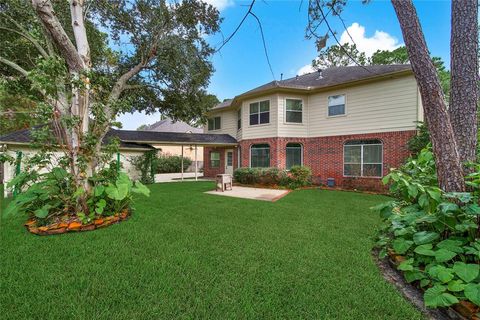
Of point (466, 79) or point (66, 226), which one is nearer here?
point (466, 79)

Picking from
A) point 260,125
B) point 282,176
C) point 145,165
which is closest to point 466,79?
point 282,176

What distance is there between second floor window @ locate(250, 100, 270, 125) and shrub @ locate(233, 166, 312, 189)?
2.90 m

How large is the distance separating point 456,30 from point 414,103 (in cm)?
779

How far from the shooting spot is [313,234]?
4.33 meters

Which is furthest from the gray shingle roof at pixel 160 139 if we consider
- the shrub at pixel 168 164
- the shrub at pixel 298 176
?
the shrub at pixel 168 164

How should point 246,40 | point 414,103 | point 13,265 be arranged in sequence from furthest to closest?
1. point 414,103
2. point 246,40
3. point 13,265

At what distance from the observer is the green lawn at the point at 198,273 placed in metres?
2.16

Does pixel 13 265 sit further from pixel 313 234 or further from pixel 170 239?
pixel 313 234

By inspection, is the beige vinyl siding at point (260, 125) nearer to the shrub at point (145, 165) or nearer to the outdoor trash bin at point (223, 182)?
the outdoor trash bin at point (223, 182)

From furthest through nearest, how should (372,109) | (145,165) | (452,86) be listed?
(145,165), (372,109), (452,86)

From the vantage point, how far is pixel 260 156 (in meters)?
13.1

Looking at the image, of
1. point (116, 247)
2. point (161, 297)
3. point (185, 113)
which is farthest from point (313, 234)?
point (185, 113)

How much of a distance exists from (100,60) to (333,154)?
Result: 12.5 meters

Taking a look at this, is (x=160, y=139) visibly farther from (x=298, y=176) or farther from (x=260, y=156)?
(x=298, y=176)
